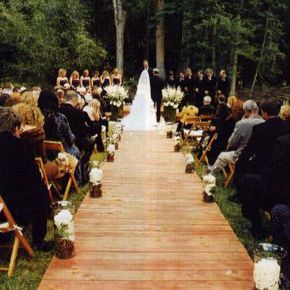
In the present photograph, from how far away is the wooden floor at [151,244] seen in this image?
399 centimetres

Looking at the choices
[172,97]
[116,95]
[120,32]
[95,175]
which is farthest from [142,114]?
[120,32]

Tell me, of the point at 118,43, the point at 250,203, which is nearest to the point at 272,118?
the point at 250,203

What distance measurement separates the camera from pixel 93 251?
4582 mm

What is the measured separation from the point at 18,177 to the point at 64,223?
0.71 metres

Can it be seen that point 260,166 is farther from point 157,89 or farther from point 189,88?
point 189,88

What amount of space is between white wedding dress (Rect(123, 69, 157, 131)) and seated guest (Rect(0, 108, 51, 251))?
34.4ft

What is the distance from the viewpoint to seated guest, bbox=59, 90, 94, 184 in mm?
7809

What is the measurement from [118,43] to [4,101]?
684 inches

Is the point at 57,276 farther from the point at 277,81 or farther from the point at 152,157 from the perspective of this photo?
the point at 277,81

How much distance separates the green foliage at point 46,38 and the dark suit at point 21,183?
18.7 m

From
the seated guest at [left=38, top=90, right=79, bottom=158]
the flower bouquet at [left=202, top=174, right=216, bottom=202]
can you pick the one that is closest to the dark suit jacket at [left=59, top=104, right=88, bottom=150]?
the seated guest at [left=38, top=90, right=79, bottom=158]

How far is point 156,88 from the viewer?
16.3 metres

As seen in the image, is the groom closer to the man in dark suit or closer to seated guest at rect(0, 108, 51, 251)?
the man in dark suit

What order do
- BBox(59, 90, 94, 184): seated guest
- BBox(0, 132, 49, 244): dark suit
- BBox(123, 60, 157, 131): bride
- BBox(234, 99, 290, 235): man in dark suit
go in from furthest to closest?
1. BBox(123, 60, 157, 131): bride
2. BBox(59, 90, 94, 184): seated guest
3. BBox(234, 99, 290, 235): man in dark suit
4. BBox(0, 132, 49, 244): dark suit
